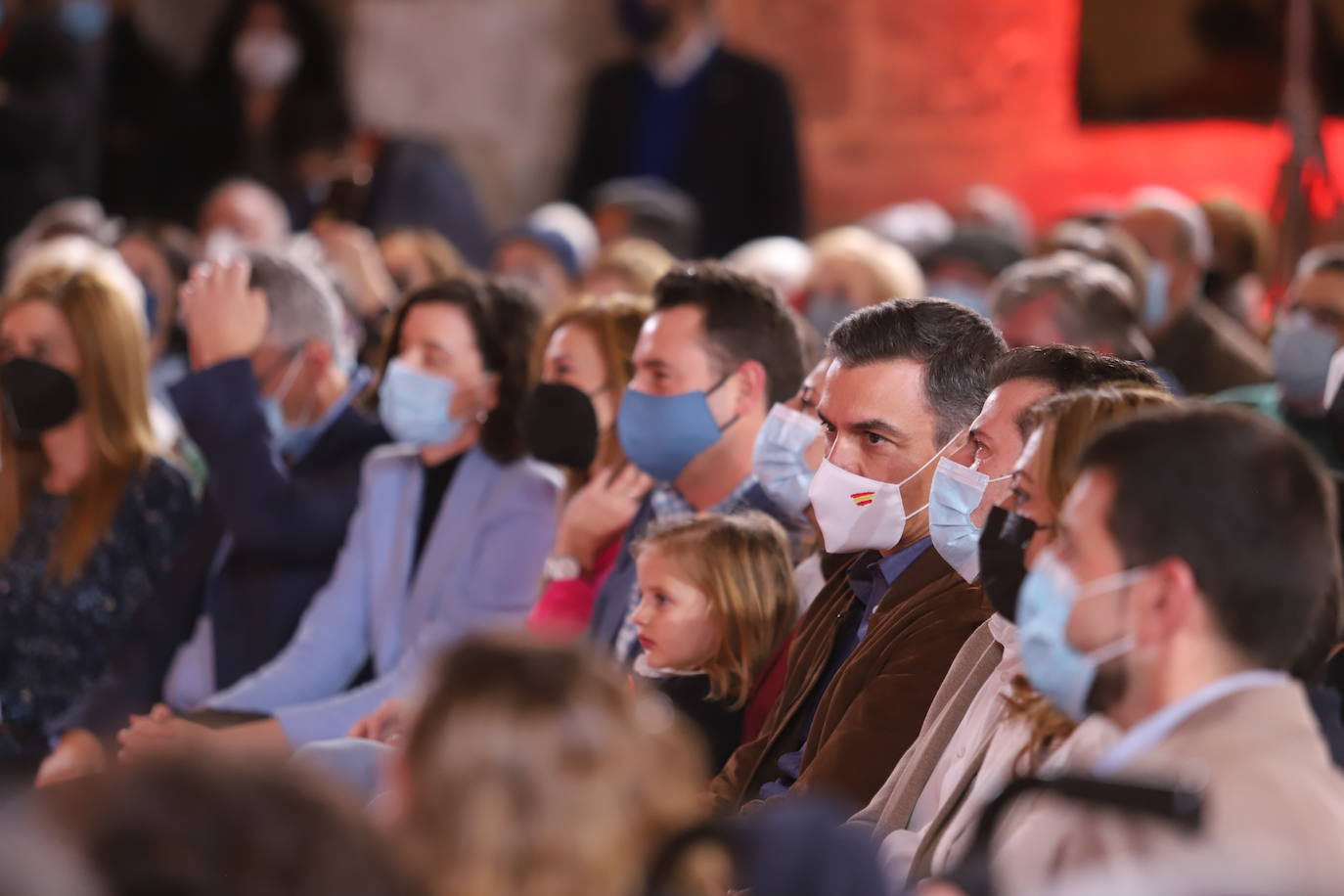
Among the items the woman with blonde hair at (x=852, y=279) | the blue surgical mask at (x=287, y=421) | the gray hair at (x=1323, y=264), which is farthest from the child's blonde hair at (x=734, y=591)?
the woman with blonde hair at (x=852, y=279)

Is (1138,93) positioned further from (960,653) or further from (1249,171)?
(960,653)

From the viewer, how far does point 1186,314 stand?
5.73 meters

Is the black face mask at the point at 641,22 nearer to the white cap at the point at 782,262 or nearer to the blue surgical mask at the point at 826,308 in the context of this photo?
the white cap at the point at 782,262

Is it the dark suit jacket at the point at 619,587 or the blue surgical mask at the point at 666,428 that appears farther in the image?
the blue surgical mask at the point at 666,428

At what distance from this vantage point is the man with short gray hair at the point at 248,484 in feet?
13.8

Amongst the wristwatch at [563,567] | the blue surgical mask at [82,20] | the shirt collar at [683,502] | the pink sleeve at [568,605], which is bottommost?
the pink sleeve at [568,605]

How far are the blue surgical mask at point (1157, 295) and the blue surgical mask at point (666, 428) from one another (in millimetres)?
2591

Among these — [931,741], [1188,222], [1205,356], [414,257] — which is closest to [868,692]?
[931,741]

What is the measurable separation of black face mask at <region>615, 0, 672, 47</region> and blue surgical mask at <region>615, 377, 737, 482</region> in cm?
566

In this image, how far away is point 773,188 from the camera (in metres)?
8.77

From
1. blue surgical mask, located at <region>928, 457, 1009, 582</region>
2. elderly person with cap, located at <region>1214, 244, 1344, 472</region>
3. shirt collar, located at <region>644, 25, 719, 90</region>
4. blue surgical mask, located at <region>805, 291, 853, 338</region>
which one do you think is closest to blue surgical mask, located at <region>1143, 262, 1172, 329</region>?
blue surgical mask, located at <region>805, 291, 853, 338</region>

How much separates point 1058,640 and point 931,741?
61 centimetres

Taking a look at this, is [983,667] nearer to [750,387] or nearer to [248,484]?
[750,387]

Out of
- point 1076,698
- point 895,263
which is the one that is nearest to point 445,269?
point 895,263
